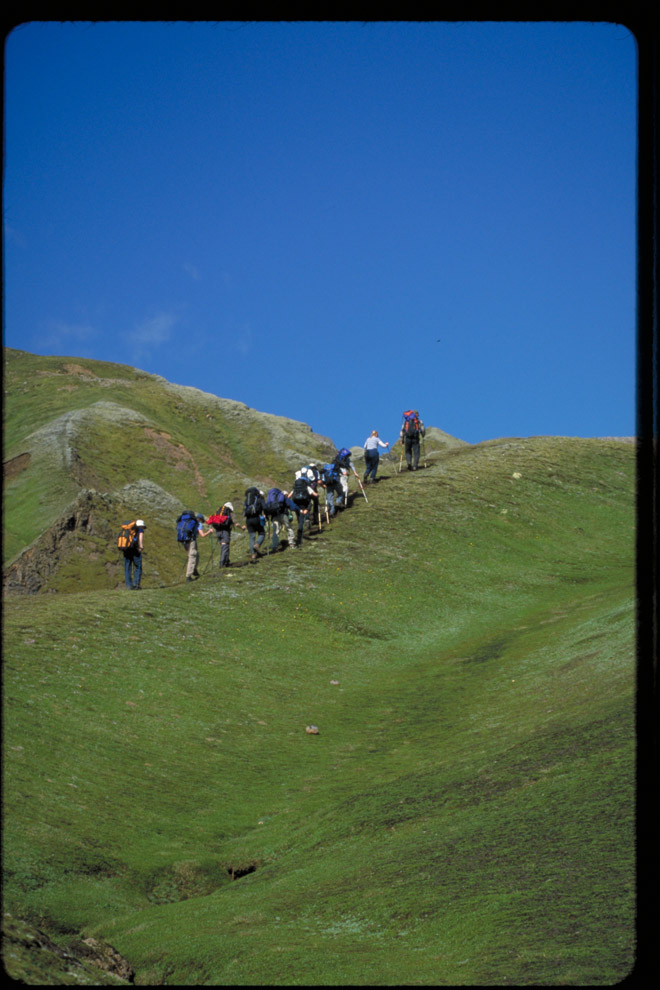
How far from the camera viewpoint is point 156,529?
46.3 meters

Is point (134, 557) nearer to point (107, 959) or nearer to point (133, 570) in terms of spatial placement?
point (133, 570)

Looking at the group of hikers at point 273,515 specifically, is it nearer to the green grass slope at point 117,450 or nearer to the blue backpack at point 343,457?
the blue backpack at point 343,457

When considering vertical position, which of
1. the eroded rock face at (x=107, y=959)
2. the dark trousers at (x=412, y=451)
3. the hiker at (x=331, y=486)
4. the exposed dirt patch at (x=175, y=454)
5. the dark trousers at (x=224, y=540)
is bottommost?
the eroded rock face at (x=107, y=959)

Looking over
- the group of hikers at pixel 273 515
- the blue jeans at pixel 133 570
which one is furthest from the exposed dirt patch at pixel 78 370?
the blue jeans at pixel 133 570

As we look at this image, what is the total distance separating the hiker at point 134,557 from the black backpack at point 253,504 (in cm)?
421

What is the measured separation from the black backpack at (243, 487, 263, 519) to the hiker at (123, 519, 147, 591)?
421cm

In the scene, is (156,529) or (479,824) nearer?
(479,824)

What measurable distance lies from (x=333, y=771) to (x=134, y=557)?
46.1 feet

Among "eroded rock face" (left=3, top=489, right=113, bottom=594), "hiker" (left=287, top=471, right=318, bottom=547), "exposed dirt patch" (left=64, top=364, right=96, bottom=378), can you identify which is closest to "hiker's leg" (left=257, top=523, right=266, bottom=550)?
"hiker" (left=287, top=471, right=318, bottom=547)

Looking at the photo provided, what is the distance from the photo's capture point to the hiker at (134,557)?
29234mm
